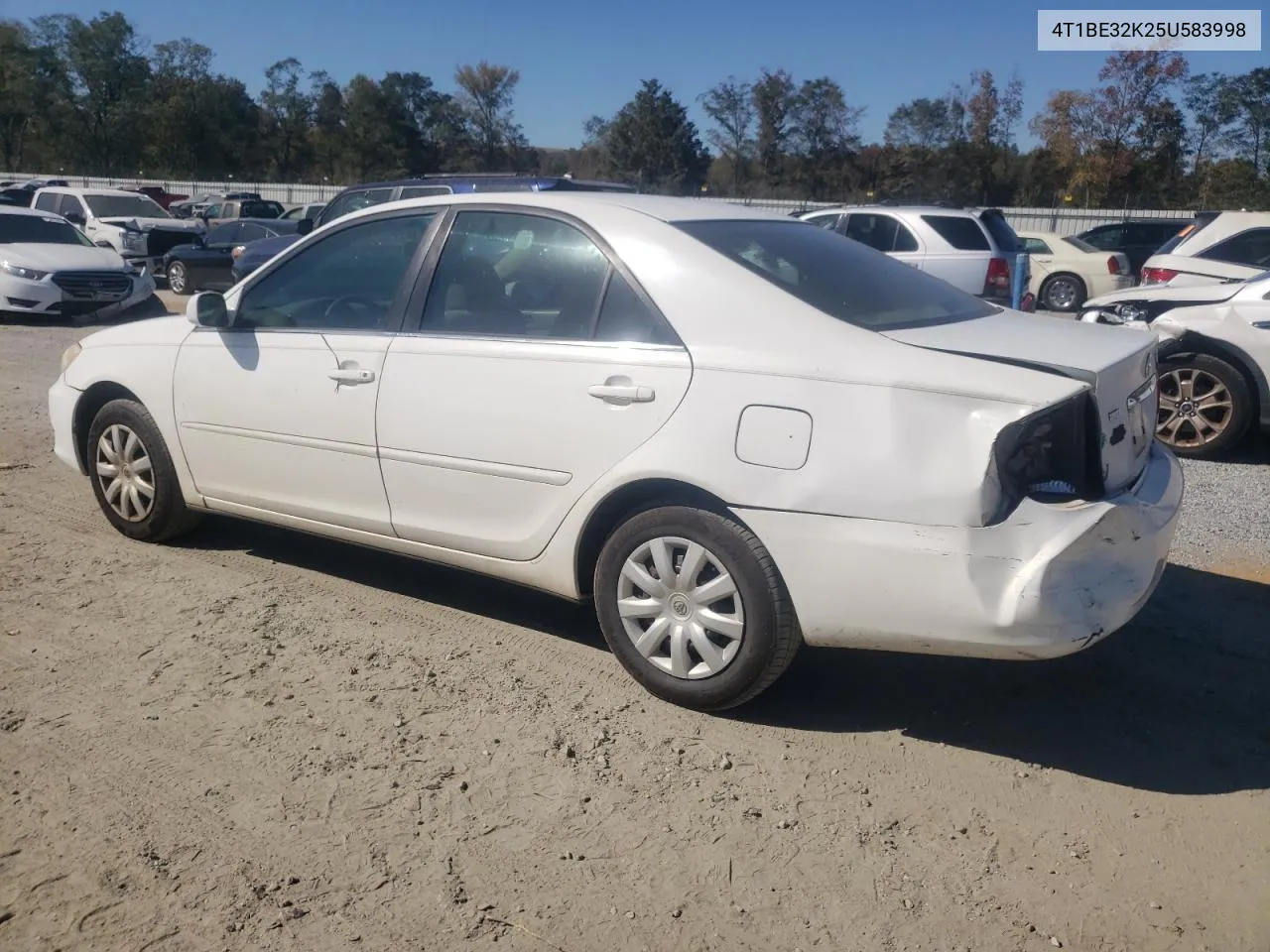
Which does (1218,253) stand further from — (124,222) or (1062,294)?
(124,222)

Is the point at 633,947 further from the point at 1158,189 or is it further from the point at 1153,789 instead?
the point at 1158,189

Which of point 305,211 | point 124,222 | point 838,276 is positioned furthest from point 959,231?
point 305,211

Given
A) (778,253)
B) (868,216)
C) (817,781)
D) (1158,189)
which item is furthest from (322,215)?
(1158,189)

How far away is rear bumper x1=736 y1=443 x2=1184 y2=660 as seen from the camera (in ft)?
10.4

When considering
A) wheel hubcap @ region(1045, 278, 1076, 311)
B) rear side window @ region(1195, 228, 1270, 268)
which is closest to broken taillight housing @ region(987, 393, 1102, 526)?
rear side window @ region(1195, 228, 1270, 268)

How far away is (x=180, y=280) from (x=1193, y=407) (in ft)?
55.6

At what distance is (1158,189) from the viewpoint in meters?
42.7

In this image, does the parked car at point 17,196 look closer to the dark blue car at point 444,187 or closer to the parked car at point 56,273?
the parked car at point 56,273

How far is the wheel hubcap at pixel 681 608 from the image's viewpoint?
3.61 metres

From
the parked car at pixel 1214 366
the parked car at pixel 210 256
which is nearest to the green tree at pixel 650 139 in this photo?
the parked car at pixel 210 256

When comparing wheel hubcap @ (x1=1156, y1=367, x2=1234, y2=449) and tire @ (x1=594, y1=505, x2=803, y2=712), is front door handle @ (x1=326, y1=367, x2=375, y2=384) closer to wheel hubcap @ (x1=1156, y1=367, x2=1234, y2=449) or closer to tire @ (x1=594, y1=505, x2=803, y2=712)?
tire @ (x1=594, y1=505, x2=803, y2=712)

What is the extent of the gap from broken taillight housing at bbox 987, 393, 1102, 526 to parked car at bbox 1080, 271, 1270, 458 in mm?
4296

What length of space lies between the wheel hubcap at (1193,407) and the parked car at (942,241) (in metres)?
6.58

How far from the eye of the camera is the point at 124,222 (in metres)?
21.1
